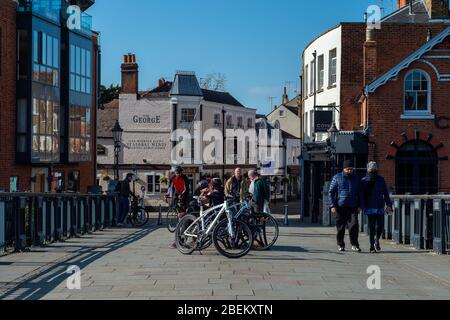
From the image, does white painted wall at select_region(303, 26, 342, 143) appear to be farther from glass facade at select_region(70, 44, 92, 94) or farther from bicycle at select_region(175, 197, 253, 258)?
bicycle at select_region(175, 197, 253, 258)

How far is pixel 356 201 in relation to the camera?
48.2 ft

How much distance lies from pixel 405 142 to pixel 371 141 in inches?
51.7

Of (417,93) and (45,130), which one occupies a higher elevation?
(417,93)

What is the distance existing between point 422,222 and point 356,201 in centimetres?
Result: 182

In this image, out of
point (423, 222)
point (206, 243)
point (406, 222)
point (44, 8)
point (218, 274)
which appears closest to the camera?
point (218, 274)

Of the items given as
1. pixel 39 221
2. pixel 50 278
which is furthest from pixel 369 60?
pixel 50 278

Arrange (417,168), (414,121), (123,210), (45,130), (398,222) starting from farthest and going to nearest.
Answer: (45,130), (417,168), (414,121), (123,210), (398,222)

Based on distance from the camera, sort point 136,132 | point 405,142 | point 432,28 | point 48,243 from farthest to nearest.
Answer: point 136,132, point 432,28, point 405,142, point 48,243

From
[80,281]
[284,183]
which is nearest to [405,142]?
[80,281]

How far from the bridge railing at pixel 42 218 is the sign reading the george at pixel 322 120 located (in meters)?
13.4

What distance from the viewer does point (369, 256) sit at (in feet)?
46.8

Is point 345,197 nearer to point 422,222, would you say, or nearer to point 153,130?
point 422,222

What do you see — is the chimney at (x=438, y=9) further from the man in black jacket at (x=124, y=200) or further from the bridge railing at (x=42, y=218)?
the bridge railing at (x=42, y=218)
